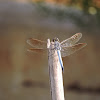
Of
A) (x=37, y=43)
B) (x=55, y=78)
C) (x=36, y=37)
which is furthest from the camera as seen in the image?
(x=36, y=37)

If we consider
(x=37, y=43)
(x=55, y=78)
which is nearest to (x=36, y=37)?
(x=37, y=43)

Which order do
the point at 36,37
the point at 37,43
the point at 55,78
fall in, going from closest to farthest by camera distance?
1. the point at 55,78
2. the point at 37,43
3. the point at 36,37

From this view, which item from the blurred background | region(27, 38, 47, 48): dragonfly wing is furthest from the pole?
the blurred background

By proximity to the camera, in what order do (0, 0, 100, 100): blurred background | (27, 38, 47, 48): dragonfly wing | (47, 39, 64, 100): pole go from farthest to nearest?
(0, 0, 100, 100): blurred background, (27, 38, 47, 48): dragonfly wing, (47, 39, 64, 100): pole

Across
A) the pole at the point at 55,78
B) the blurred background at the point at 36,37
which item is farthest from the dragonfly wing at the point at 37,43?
the blurred background at the point at 36,37

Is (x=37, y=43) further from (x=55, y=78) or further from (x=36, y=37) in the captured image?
(x=36, y=37)

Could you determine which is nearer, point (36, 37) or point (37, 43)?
point (37, 43)

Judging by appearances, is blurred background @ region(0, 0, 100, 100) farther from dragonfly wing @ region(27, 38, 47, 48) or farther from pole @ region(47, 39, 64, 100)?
pole @ region(47, 39, 64, 100)

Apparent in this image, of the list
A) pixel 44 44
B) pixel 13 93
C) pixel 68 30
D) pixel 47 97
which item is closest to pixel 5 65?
pixel 13 93

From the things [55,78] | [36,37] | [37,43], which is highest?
[36,37]

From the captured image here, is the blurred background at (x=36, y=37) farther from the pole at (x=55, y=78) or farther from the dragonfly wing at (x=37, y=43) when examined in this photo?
the pole at (x=55, y=78)
